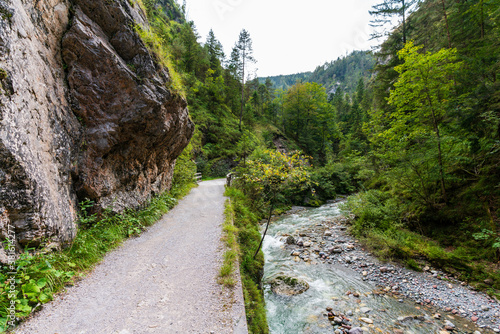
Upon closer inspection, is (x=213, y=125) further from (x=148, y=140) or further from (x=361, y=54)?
(x=361, y=54)

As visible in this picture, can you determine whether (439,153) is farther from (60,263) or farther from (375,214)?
(60,263)

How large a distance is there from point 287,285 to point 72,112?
25.6ft

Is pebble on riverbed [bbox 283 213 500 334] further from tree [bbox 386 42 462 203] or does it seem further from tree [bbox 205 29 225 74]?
tree [bbox 205 29 225 74]

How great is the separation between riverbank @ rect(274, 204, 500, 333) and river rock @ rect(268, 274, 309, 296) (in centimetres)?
132

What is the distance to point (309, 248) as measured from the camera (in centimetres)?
862

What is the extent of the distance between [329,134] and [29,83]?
34.7 meters

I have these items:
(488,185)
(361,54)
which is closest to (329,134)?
(488,185)

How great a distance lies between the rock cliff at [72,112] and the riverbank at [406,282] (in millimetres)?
7360

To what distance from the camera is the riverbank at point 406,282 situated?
4.51 metres

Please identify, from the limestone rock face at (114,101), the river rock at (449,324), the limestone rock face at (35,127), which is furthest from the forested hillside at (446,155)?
the limestone rock face at (35,127)

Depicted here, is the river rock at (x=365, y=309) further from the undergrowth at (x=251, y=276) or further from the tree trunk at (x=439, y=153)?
the tree trunk at (x=439, y=153)

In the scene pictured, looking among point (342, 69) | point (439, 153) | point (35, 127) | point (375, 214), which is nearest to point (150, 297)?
point (35, 127)

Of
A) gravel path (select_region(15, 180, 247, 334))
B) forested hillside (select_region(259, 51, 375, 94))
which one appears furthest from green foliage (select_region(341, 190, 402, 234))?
forested hillside (select_region(259, 51, 375, 94))

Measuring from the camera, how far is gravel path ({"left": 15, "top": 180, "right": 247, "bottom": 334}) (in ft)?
8.59
